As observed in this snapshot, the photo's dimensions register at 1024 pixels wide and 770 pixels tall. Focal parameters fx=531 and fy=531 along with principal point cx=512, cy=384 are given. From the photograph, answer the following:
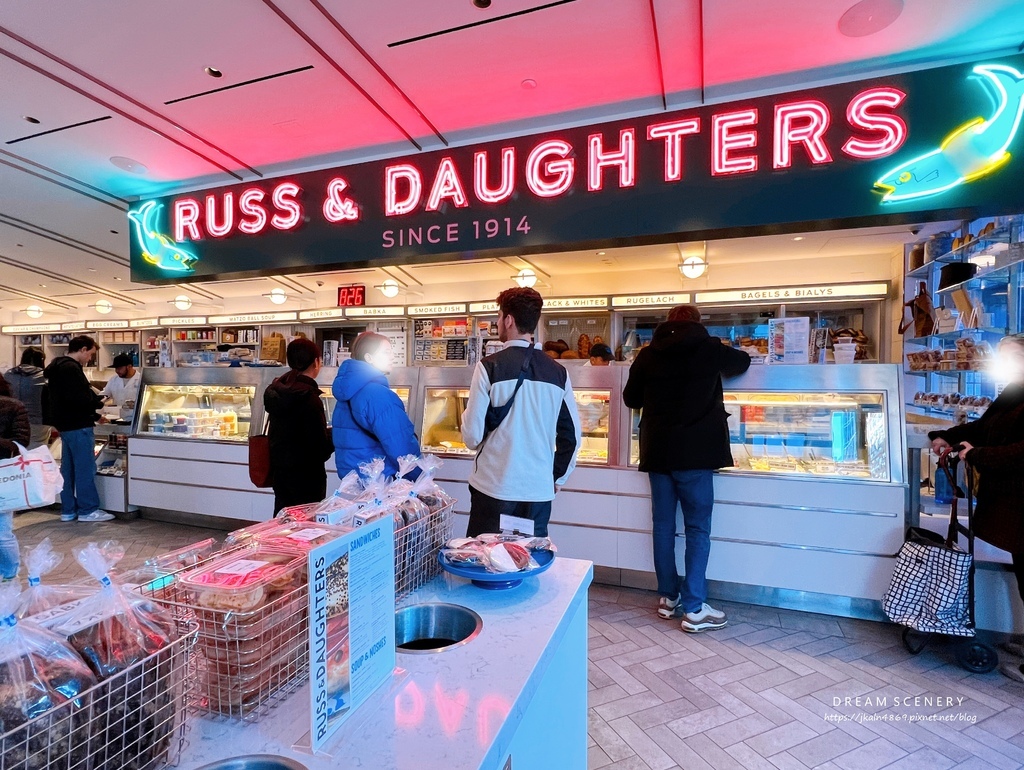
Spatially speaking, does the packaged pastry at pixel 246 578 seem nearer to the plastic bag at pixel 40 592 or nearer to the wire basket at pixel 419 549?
the plastic bag at pixel 40 592

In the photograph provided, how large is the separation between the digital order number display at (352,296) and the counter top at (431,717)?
8.42 metres

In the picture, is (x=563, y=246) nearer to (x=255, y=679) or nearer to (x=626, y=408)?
(x=626, y=408)

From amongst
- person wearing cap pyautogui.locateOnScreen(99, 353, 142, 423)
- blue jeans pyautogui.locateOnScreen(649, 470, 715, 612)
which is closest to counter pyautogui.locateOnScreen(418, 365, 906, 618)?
blue jeans pyautogui.locateOnScreen(649, 470, 715, 612)

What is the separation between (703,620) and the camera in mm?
3320

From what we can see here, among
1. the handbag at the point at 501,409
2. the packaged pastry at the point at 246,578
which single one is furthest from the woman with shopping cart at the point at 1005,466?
the packaged pastry at the point at 246,578

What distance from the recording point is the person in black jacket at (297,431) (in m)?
3.47

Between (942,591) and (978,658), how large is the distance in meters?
0.40

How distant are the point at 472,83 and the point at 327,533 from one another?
3408mm

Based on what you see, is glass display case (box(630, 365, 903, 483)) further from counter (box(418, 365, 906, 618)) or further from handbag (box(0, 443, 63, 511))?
handbag (box(0, 443, 63, 511))

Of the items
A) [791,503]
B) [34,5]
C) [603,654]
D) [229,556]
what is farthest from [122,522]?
[791,503]

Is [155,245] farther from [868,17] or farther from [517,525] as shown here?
[868,17]

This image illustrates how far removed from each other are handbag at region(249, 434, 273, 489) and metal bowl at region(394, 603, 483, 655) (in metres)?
2.73

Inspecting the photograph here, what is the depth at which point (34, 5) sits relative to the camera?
3045 mm

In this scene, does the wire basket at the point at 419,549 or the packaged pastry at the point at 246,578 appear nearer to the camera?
the packaged pastry at the point at 246,578
